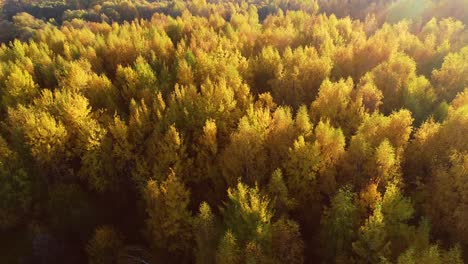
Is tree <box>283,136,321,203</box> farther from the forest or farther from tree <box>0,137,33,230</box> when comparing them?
tree <box>0,137,33,230</box>

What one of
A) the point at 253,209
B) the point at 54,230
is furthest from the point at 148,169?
the point at 253,209

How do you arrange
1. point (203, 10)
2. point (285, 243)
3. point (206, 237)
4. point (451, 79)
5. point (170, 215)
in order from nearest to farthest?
point (285, 243)
point (206, 237)
point (170, 215)
point (451, 79)
point (203, 10)

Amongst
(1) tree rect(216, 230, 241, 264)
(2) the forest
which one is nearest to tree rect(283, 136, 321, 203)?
(2) the forest

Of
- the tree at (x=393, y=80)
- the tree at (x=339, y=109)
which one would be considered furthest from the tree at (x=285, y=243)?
the tree at (x=393, y=80)

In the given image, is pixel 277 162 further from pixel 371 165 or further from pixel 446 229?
pixel 446 229

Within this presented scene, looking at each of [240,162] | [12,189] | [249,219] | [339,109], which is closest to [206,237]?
[249,219]

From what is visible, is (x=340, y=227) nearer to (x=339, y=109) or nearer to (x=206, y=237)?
(x=206, y=237)

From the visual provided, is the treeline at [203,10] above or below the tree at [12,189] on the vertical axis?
above

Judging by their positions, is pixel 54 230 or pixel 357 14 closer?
pixel 54 230

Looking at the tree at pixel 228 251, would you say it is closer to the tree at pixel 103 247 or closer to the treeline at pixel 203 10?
the tree at pixel 103 247
